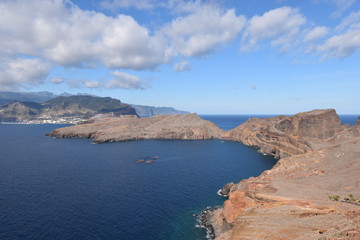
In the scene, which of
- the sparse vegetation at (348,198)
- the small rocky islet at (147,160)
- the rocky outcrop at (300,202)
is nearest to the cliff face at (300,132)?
the rocky outcrop at (300,202)

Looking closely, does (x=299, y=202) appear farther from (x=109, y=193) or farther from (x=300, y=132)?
(x=300, y=132)

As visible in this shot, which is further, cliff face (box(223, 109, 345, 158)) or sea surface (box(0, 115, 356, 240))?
cliff face (box(223, 109, 345, 158))

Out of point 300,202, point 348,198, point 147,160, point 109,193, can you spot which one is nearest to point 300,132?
point 147,160

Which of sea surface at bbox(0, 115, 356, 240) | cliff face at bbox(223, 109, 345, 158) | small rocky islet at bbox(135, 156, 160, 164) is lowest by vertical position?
sea surface at bbox(0, 115, 356, 240)

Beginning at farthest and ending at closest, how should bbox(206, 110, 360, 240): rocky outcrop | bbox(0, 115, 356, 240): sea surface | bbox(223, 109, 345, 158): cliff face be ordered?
bbox(223, 109, 345, 158): cliff face → bbox(0, 115, 356, 240): sea surface → bbox(206, 110, 360, 240): rocky outcrop

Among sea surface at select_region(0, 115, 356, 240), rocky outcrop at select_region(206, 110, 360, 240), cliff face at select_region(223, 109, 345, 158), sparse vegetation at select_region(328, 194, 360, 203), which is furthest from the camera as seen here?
cliff face at select_region(223, 109, 345, 158)

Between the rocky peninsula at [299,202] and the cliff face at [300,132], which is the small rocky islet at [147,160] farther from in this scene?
the cliff face at [300,132]

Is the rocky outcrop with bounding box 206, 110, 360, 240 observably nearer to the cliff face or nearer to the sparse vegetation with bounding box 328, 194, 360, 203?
the sparse vegetation with bounding box 328, 194, 360, 203

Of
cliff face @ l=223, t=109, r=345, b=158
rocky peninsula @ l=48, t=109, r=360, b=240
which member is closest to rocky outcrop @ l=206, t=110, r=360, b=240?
rocky peninsula @ l=48, t=109, r=360, b=240
